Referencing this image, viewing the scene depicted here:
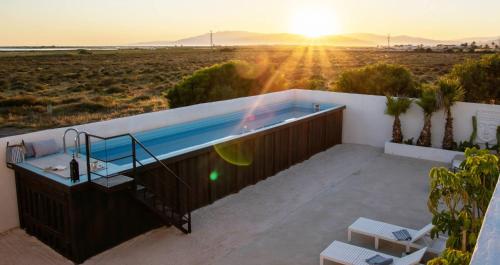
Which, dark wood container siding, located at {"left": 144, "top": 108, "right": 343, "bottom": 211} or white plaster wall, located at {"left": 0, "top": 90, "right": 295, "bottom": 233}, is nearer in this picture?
white plaster wall, located at {"left": 0, "top": 90, "right": 295, "bottom": 233}

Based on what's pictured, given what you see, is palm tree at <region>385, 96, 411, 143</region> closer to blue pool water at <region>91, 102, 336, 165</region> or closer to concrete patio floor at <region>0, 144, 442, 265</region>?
concrete patio floor at <region>0, 144, 442, 265</region>

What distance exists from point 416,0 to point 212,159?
729 inches

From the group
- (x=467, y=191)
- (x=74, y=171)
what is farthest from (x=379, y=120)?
(x=74, y=171)

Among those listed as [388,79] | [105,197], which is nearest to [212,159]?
[105,197]

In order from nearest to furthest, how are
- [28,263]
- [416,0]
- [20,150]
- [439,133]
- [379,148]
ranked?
1. [28,263]
2. [20,150]
3. [439,133]
4. [379,148]
5. [416,0]

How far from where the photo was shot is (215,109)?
1413 centimetres

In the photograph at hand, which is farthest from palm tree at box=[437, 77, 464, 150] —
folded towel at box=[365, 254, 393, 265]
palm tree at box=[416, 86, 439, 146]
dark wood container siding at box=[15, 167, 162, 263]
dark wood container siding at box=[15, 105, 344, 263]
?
dark wood container siding at box=[15, 167, 162, 263]

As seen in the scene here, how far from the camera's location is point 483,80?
15742mm

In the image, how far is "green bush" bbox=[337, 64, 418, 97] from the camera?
1852 cm

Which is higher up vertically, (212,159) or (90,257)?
(212,159)

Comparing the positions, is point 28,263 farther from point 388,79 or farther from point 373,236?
point 388,79

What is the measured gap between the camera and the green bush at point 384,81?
60.7 ft

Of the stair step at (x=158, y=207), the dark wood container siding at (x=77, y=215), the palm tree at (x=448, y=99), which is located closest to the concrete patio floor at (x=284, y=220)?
the dark wood container siding at (x=77, y=215)

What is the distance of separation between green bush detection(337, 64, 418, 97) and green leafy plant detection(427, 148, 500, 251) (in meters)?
14.0
